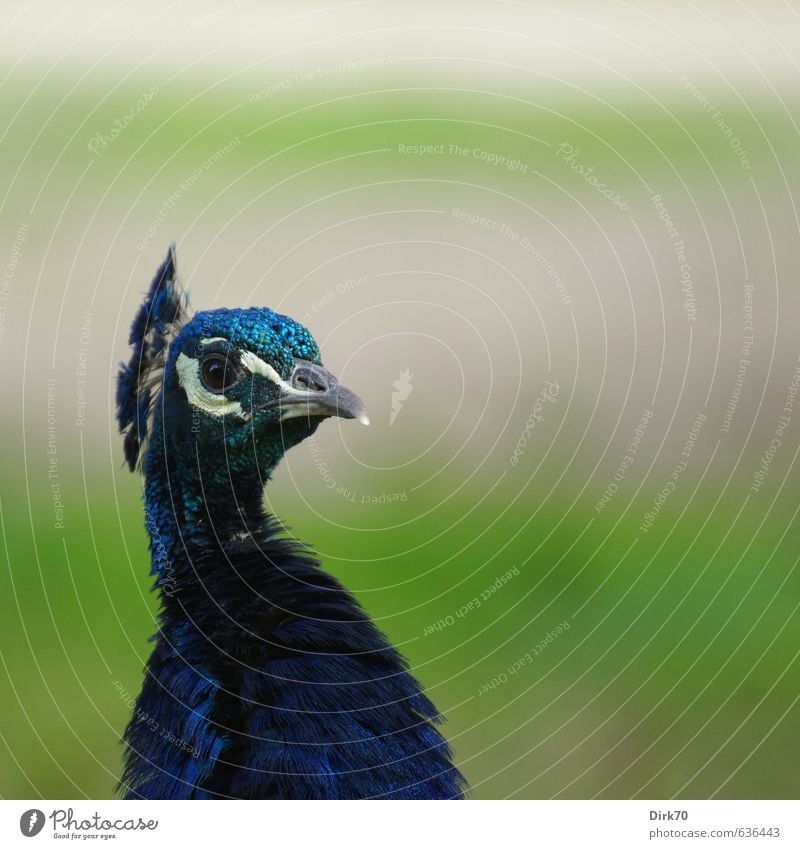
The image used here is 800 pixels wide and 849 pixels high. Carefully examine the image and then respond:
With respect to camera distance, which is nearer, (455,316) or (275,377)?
(275,377)

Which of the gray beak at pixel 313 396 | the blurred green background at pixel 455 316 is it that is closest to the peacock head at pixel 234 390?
the gray beak at pixel 313 396

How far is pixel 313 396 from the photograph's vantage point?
150 centimetres

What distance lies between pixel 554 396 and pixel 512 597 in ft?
1.53

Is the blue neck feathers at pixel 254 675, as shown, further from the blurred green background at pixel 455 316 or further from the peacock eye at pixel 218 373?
the blurred green background at pixel 455 316

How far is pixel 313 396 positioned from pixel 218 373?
0.56 ft

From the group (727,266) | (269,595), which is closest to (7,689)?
(269,595)

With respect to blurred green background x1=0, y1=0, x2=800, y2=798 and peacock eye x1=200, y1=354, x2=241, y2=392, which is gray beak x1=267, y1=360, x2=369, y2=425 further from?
blurred green background x1=0, y1=0, x2=800, y2=798

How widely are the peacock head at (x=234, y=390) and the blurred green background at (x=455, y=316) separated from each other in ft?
0.90

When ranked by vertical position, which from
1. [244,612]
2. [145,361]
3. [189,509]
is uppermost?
[145,361]

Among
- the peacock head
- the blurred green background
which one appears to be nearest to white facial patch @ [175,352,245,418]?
the peacock head

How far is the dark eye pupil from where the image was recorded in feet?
4.98

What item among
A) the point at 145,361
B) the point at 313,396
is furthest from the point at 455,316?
the point at 145,361

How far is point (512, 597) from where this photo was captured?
2035mm

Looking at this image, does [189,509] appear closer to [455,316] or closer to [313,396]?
[313,396]
